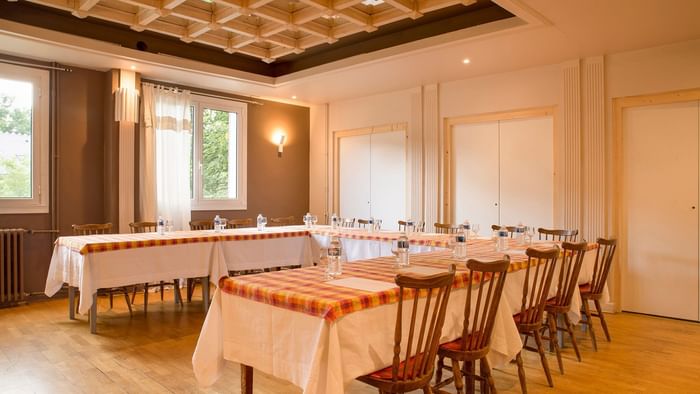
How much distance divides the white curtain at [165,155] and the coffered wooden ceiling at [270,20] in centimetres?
75

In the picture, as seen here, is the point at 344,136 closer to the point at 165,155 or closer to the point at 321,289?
the point at 165,155

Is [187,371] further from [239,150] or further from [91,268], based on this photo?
[239,150]

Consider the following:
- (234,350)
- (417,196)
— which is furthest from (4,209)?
(417,196)

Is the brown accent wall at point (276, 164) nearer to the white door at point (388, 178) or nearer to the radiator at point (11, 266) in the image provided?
the white door at point (388, 178)

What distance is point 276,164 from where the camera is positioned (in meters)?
8.48

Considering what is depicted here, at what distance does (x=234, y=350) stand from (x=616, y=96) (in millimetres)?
5016

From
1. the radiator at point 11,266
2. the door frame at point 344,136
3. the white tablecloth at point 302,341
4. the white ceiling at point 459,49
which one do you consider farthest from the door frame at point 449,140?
the radiator at point 11,266

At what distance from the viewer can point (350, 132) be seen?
Result: 836 centimetres

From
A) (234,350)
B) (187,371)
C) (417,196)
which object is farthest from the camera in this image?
(417,196)

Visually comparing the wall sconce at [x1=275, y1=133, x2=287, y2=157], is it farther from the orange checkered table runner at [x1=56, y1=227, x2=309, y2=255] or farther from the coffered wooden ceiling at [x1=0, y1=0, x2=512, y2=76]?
the orange checkered table runner at [x1=56, y1=227, x2=309, y2=255]

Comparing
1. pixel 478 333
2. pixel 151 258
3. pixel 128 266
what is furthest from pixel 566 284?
pixel 128 266

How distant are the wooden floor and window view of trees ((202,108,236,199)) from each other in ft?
9.13

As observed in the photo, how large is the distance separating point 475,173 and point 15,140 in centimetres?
574

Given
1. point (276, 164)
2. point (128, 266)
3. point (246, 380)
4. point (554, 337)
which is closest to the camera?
point (246, 380)
